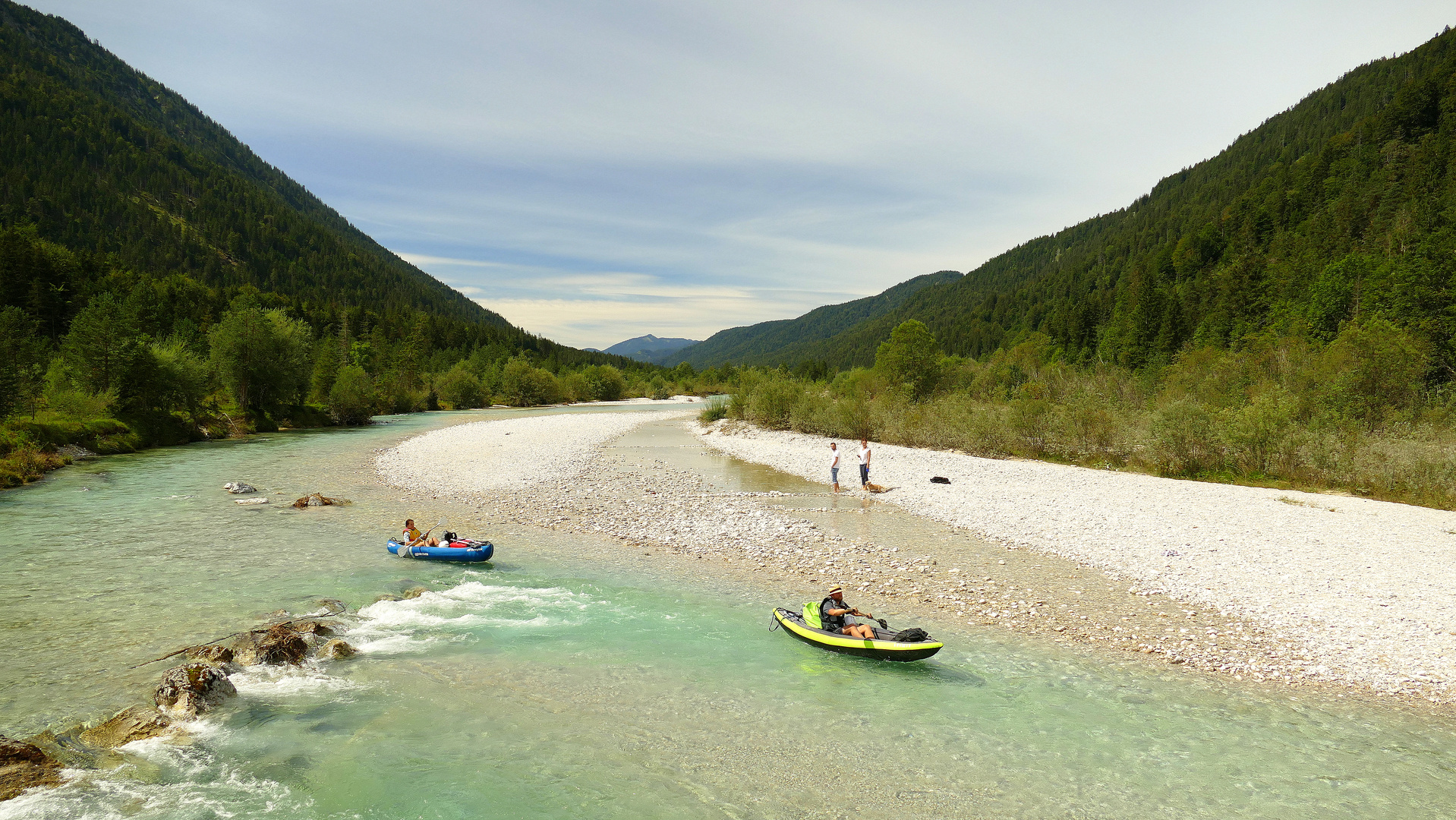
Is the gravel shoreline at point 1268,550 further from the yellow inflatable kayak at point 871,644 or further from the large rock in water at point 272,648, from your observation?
the large rock in water at point 272,648

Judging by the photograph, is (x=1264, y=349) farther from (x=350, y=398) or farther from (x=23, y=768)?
(x=350, y=398)

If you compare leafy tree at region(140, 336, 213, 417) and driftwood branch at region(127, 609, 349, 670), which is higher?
leafy tree at region(140, 336, 213, 417)

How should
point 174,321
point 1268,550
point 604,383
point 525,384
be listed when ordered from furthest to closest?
point 604,383, point 525,384, point 174,321, point 1268,550

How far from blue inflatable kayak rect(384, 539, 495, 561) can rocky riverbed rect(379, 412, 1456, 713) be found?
4118 mm

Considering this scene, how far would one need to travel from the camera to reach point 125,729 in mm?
8047

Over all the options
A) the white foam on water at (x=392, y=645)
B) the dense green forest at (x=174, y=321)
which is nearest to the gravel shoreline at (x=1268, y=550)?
the white foam on water at (x=392, y=645)

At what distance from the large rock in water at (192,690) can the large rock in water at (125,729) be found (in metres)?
0.22

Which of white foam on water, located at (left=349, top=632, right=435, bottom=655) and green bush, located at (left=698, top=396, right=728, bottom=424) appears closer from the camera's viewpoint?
Answer: white foam on water, located at (left=349, top=632, right=435, bottom=655)

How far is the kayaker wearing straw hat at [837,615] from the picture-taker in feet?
35.4

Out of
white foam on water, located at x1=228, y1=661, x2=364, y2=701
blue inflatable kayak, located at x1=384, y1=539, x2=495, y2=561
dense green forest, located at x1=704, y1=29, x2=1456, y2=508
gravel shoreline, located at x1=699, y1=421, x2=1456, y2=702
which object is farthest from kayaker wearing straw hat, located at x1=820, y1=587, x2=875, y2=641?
dense green forest, located at x1=704, y1=29, x2=1456, y2=508

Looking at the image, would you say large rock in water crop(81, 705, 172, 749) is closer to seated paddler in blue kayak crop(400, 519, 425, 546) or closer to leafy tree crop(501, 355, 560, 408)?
seated paddler in blue kayak crop(400, 519, 425, 546)

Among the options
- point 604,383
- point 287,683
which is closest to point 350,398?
point 287,683

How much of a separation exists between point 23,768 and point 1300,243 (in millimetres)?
98744

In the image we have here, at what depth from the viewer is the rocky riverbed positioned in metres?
Answer: 11.3
